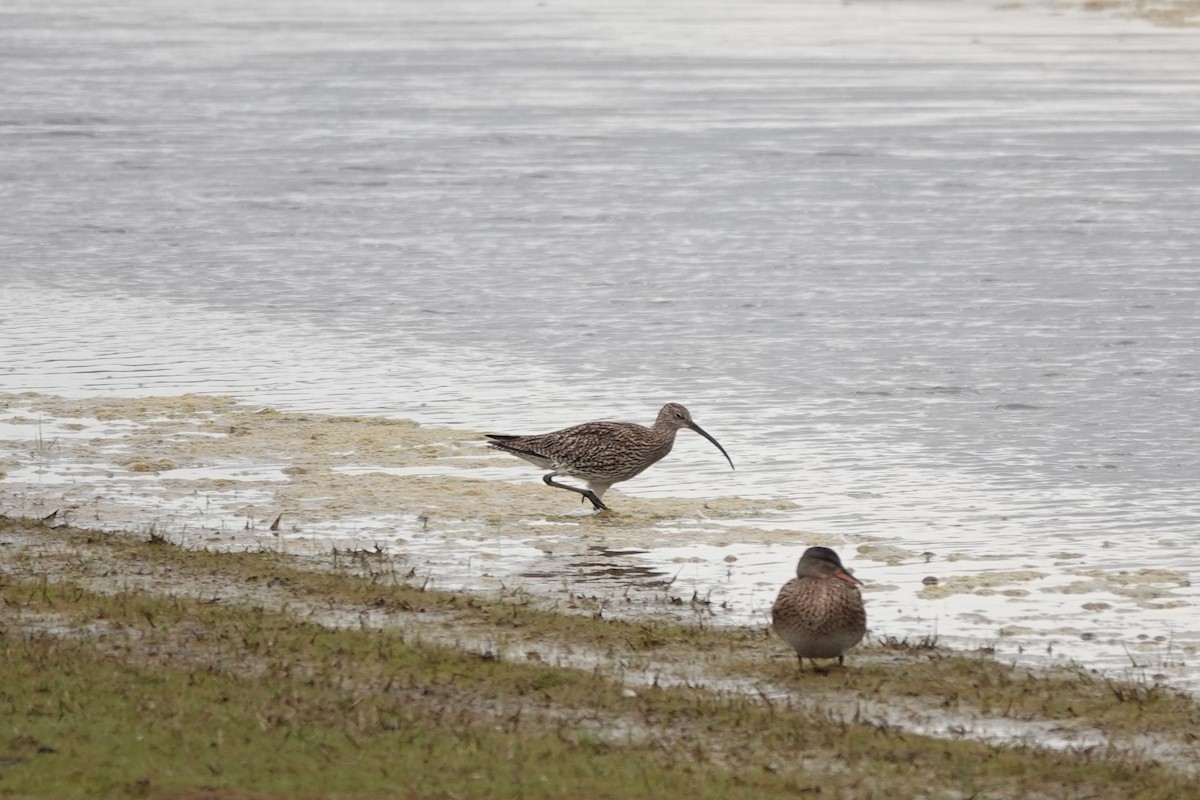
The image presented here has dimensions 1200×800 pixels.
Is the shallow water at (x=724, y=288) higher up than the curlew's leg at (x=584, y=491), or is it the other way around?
the shallow water at (x=724, y=288)

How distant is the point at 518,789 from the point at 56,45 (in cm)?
5743

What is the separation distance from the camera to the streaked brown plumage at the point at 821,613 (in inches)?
400

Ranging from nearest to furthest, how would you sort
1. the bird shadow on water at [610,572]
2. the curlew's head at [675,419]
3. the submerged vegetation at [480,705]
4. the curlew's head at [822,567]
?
the submerged vegetation at [480,705]
the curlew's head at [822,567]
the bird shadow on water at [610,572]
the curlew's head at [675,419]

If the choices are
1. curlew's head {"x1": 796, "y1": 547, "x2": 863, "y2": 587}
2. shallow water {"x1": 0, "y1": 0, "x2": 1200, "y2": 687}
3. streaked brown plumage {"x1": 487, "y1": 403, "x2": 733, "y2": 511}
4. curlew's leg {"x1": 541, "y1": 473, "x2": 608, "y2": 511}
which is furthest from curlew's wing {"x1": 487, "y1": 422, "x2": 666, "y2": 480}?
curlew's head {"x1": 796, "y1": 547, "x2": 863, "y2": 587}

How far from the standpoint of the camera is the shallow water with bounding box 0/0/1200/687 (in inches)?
553

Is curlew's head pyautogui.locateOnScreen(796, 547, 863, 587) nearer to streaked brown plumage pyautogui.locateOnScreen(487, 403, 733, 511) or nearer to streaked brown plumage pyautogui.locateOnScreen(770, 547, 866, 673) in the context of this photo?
streaked brown plumage pyautogui.locateOnScreen(770, 547, 866, 673)

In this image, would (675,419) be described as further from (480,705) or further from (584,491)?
(480,705)

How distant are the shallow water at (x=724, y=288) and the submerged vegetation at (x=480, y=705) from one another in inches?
48.7

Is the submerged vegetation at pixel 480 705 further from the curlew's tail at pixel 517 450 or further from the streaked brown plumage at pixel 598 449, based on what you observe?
the curlew's tail at pixel 517 450

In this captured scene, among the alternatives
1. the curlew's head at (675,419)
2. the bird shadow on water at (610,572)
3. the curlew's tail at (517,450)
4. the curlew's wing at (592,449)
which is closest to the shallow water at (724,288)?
the bird shadow on water at (610,572)

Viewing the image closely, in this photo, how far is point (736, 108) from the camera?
44.5 metres

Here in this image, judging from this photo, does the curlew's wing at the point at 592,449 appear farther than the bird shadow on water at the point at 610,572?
Yes

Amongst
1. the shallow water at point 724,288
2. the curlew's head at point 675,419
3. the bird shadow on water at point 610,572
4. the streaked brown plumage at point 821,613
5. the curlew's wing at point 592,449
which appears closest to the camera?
the streaked brown plumage at point 821,613

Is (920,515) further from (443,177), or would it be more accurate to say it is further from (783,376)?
(443,177)
